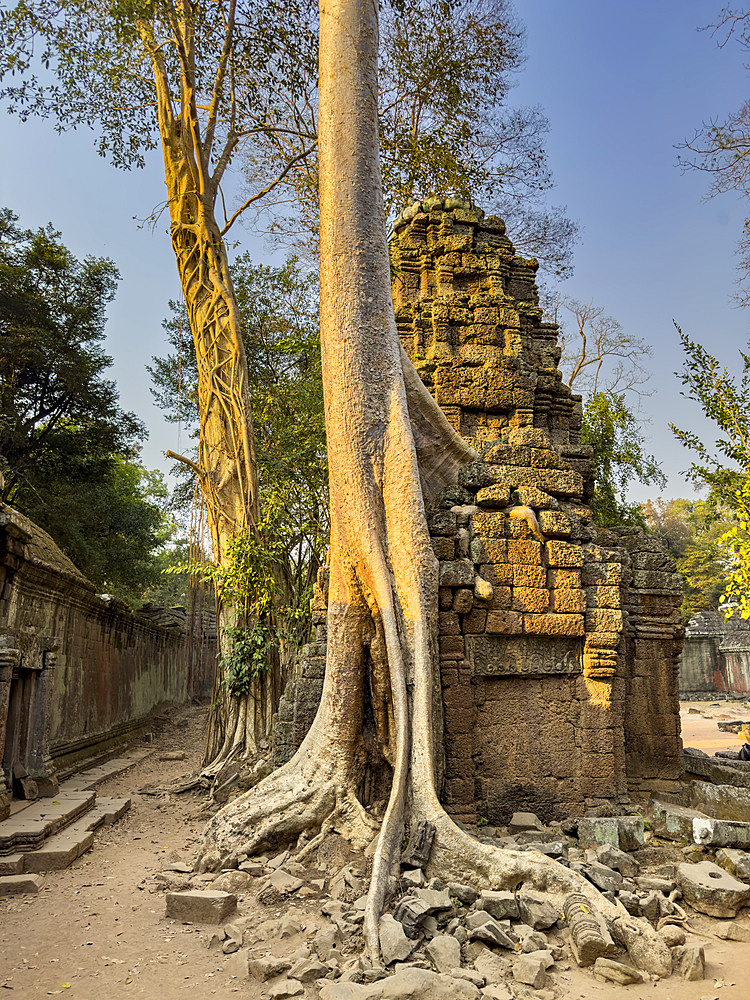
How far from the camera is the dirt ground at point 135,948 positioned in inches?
104

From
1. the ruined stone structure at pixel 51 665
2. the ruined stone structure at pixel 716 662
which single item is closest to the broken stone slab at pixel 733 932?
the ruined stone structure at pixel 51 665

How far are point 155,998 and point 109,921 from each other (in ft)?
2.88

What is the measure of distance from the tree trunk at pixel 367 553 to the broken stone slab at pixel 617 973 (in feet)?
0.81

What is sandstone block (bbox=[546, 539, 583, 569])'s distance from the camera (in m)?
4.77

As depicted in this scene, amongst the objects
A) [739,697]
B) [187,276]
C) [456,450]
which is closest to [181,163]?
[187,276]

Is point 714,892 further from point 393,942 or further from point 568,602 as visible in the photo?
point 568,602

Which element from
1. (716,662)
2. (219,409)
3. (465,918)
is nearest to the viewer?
(465,918)

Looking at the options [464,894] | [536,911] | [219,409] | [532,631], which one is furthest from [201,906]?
[219,409]

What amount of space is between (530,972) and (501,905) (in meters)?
0.43

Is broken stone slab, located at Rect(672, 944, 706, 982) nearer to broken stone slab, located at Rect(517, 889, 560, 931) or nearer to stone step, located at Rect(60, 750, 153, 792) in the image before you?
broken stone slab, located at Rect(517, 889, 560, 931)

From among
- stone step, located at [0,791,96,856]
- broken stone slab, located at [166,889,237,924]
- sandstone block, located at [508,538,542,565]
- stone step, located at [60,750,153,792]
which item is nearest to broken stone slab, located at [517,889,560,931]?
broken stone slab, located at [166,889,237,924]

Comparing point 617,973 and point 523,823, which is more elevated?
point 523,823

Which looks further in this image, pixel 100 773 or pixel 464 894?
pixel 100 773

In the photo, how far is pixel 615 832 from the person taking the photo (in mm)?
3936
